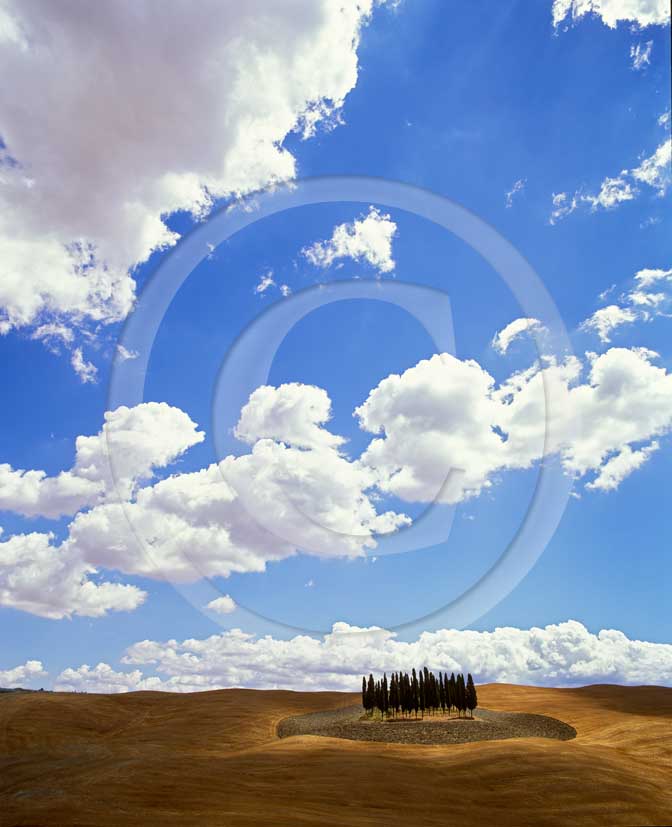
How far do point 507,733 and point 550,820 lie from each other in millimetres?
23327

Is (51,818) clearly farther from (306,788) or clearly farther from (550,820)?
(550,820)

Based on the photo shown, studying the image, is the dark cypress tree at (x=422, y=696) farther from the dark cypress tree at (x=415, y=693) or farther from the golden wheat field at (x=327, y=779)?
the golden wheat field at (x=327, y=779)

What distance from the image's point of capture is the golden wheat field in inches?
824

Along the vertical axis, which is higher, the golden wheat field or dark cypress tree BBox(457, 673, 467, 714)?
dark cypress tree BBox(457, 673, 467, 714)

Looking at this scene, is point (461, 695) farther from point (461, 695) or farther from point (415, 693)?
point (415, 693)

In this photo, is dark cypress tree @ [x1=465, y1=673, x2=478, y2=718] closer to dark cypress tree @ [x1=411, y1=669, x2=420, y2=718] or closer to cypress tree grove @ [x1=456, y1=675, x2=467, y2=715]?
cypress tree grove @ [x1=456, y1=675, x2=467, y2=715]

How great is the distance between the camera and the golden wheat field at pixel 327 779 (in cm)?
2094

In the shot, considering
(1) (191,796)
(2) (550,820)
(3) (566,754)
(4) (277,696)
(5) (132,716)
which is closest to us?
(2) (550,820)

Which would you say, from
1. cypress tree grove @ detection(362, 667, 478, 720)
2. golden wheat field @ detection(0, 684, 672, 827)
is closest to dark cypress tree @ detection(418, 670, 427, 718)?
cypress tree grove @ detection(362, 667, 478, 720)

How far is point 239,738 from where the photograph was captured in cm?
4425

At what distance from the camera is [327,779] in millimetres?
25562

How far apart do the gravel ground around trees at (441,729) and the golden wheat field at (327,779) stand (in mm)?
2742

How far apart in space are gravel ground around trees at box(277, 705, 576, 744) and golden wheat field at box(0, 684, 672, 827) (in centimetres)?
274

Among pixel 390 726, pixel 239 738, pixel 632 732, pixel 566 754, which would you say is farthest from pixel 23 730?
pixel 632 732
